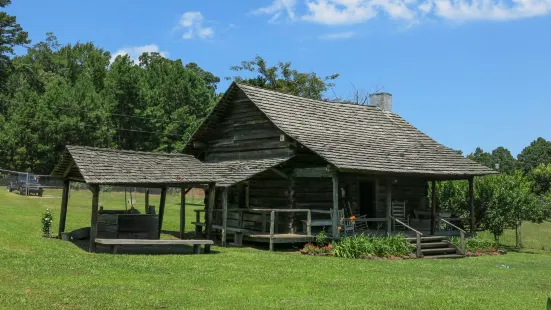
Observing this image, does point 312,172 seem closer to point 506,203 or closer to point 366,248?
point 366,248

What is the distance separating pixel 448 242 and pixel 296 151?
659 centimetres

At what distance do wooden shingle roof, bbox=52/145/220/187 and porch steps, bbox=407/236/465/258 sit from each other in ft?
25.4

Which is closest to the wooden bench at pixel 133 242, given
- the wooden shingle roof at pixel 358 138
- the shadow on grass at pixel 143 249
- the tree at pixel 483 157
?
the shadow on grass at pixel 143 249

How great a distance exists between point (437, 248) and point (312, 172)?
5318 millimetres

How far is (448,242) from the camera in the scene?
2106 cm

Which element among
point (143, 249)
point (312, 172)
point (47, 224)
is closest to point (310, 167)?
point (312, 172)

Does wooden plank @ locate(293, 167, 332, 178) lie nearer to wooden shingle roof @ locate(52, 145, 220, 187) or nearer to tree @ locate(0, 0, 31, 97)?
wooden shingle roof @ locate(52, 145, 220, 187)

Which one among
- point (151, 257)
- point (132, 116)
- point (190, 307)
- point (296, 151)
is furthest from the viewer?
point (132, 116)

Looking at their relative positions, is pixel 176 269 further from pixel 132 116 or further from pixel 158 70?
pixel 158 70

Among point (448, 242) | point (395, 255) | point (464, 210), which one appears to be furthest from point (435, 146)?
point (395, 255)

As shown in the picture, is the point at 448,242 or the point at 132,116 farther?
the point at 132,116

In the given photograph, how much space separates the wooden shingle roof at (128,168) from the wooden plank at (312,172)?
3.98m

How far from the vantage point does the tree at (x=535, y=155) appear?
90688mm

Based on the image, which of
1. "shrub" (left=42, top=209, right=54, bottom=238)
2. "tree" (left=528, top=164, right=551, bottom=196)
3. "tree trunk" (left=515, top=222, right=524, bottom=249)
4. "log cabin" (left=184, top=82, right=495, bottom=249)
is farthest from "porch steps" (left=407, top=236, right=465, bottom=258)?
"tree" (left=528, top=164, right=551, bottom=196)
